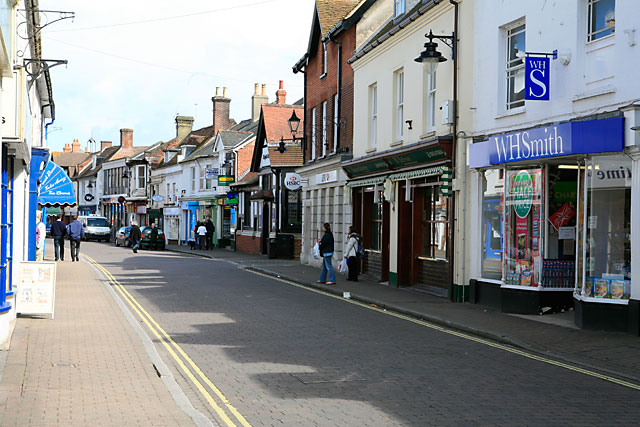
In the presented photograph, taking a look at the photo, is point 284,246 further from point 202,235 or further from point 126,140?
point 126,140

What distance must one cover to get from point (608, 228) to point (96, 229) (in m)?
58.1

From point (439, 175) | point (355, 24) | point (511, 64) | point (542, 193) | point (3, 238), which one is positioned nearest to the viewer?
point (3, 238)

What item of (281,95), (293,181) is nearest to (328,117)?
(293,181)

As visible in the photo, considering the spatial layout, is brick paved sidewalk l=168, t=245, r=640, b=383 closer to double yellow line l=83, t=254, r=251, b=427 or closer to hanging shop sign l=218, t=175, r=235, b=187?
double yellow line l=83, t=254, r=251, b=427

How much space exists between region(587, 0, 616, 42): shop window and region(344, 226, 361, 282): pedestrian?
1072cm

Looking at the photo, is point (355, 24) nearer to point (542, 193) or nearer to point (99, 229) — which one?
point (542, 193)

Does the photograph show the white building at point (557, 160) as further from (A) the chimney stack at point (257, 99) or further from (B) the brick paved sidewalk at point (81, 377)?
(A) the chimney stack at point (257, 99)

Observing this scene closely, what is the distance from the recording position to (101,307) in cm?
1583

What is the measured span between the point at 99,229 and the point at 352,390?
199ft

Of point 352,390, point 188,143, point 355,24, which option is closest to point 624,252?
point 352,390

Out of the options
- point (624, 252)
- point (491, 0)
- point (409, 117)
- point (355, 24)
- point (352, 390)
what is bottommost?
point (352, 390)

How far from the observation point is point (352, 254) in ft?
74.4

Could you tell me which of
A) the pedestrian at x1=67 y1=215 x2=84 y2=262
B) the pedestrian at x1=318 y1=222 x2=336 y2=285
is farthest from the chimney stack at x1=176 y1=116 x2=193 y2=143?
the pedestrian at x1=318 y1=222 x2=336 y2=285

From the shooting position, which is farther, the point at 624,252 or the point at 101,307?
the point at 101,307
